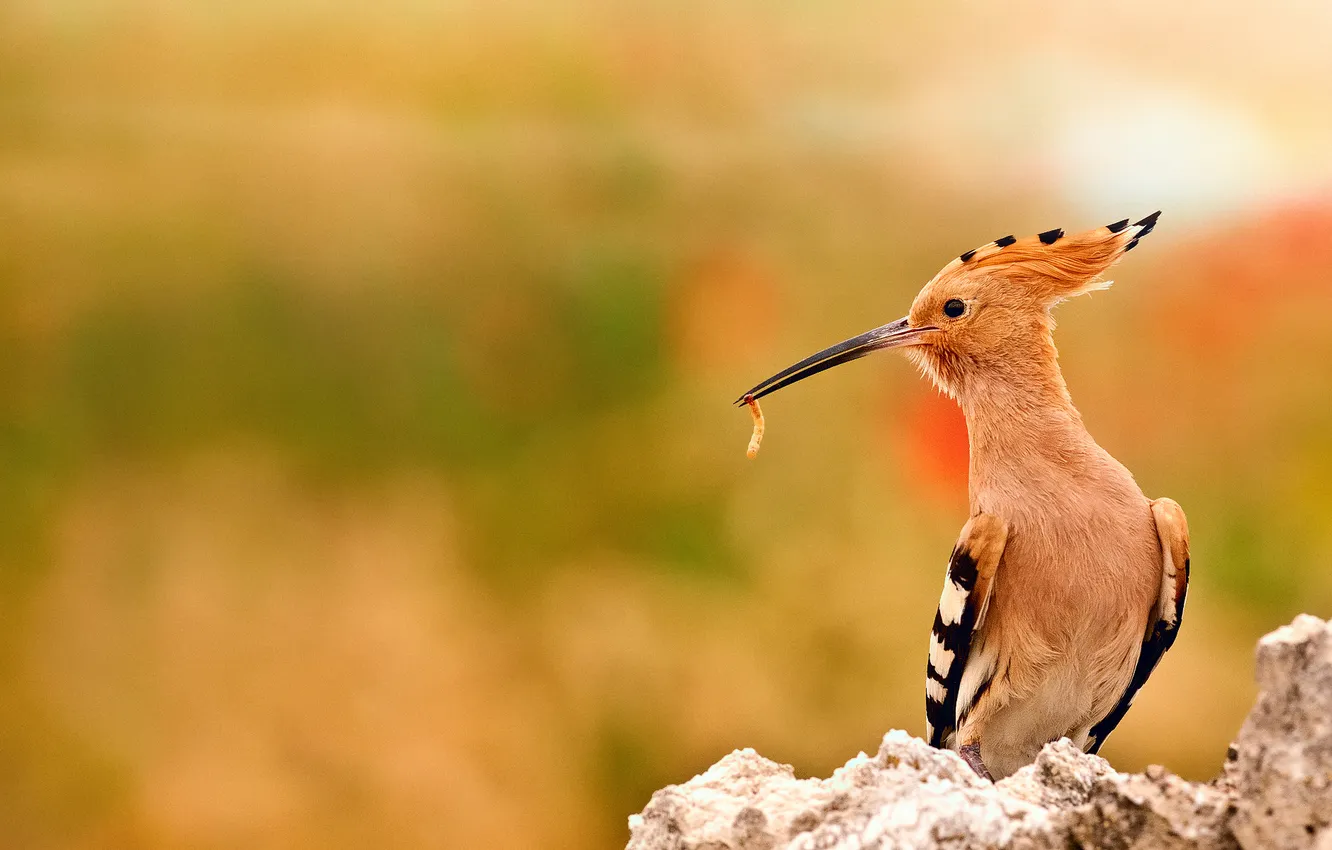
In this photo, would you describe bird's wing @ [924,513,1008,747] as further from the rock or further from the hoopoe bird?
the rock

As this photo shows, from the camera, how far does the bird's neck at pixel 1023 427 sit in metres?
1.16

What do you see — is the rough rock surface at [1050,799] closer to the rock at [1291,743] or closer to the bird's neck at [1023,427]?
the rock at [1291,743]

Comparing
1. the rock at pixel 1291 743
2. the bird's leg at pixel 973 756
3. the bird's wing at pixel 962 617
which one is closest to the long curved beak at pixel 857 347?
the bird's wing at pixel 962 617

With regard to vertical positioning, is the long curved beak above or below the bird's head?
above

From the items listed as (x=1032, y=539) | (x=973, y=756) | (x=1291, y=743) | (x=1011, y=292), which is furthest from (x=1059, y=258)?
(x=1291, y=743)

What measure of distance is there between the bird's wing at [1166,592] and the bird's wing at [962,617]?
16 centimetres

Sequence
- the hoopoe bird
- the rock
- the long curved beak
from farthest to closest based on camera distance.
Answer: the long curved beak < the hoopoe bird < the rock

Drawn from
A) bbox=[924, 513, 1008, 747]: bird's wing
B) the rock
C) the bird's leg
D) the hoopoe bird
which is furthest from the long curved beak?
the rock

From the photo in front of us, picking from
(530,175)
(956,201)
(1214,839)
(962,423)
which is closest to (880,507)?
(962,423)

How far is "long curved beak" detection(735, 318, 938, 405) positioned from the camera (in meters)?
1.24

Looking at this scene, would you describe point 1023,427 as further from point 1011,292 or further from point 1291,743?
point 1291,743

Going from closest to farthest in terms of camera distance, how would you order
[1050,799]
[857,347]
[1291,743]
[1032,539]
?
[1291,743]
[1050,799]
[1032,539]
[857,347]

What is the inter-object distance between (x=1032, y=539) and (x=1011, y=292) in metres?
0.24

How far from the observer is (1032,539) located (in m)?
1.14
